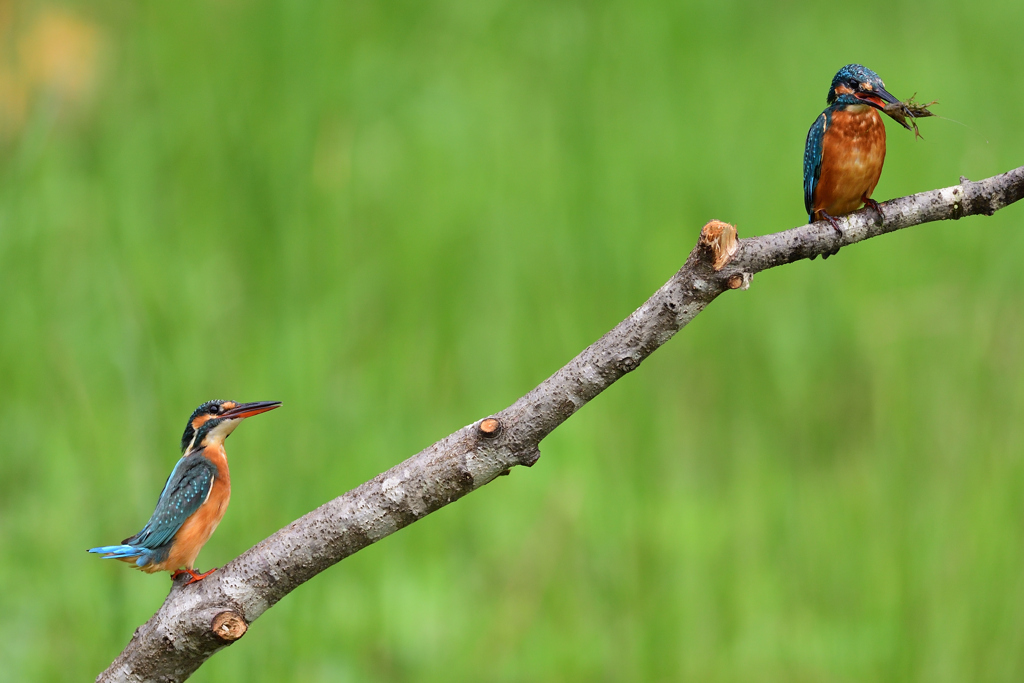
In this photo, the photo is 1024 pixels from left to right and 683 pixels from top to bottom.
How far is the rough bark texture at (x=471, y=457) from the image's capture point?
707 millimetres

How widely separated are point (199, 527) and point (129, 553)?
0.07m

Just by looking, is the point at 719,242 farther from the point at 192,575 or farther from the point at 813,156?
the point at 192,575

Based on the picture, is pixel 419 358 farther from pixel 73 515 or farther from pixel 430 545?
pixel 73 515

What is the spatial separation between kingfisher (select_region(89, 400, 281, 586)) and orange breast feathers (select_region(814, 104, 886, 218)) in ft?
2.18

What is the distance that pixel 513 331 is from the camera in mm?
3324

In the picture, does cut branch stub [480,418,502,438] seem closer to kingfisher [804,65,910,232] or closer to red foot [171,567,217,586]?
red foot [171,567,217,586]

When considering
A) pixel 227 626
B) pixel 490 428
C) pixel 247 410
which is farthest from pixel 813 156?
pixel 227 626

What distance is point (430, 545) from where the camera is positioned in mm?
2840

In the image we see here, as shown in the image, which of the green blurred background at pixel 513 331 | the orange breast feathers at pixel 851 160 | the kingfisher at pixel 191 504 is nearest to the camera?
the kingfisher at pixel 191 504

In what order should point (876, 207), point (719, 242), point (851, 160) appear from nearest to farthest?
point (719, 242), point (876, 207), point (851, 160)

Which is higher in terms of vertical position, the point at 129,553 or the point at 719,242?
the point at 719,242

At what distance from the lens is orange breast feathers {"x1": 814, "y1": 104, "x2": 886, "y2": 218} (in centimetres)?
94

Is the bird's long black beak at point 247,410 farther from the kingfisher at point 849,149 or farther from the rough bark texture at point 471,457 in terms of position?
Answer: the kingfisher at point 849,149

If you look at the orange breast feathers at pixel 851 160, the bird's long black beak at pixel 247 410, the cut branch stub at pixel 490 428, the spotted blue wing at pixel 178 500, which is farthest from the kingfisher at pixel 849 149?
the spotted blue wing at pixel 178 500
